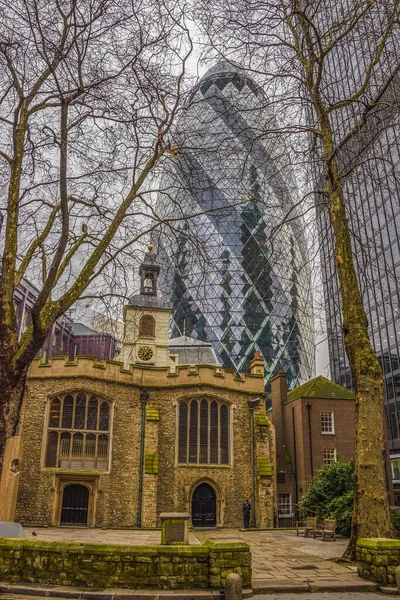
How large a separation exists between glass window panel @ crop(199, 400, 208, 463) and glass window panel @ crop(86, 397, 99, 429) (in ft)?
16.1

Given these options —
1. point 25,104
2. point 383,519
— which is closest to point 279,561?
point 383,519

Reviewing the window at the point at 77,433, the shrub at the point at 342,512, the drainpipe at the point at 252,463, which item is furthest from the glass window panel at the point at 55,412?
the shrub at the point at 342,512

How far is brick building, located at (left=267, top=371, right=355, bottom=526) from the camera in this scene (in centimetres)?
2675

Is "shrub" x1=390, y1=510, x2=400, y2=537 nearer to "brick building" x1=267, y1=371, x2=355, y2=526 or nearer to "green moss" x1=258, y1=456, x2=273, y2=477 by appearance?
"green moss" x1=258, y1=456, x2=273, y2=477

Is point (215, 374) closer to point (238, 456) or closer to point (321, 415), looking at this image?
point (238, 456)

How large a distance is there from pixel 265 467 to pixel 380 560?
15490 mm

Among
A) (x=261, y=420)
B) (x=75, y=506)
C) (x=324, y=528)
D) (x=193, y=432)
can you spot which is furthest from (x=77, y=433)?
(x=324, y=528)

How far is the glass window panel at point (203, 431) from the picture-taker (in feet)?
75.8

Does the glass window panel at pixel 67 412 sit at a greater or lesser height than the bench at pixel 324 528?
greater

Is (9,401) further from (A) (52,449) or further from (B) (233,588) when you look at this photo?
(A) (52,449)

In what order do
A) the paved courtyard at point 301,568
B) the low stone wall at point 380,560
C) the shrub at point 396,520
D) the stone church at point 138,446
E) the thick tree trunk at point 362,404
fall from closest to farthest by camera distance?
the paved courtyard at point 301,568 → the low stone wall at point 380,560 → the thick tree trunk at point 362,404 → the shrub at point 396,520 → the stone church at point 138,446

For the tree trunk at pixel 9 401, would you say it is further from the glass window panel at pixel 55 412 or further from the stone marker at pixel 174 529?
the glass window panel at pixel 55 412

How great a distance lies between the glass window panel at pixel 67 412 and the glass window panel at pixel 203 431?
599cm

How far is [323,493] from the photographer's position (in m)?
18.3
